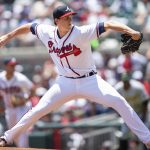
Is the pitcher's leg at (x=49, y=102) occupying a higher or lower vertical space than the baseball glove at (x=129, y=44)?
lower

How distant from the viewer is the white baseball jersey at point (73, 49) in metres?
8.34

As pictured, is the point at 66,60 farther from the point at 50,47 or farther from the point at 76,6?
the point at 76,6

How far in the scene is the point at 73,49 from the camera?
842 cm

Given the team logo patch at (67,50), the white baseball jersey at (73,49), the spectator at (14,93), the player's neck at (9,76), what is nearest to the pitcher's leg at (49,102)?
the white baseball jersey at (73,49)

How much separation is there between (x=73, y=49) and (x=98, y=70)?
7.68m

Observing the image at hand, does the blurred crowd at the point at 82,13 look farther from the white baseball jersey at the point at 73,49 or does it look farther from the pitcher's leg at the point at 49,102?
the pitcher's leg at the point at 49,102

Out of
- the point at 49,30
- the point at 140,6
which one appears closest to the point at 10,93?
the point at 49,30

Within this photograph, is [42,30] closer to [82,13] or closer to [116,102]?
[116,102]

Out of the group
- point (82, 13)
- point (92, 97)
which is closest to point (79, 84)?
point (92, 97)

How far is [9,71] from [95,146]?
2.78 m

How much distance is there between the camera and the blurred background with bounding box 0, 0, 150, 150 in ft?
41.6

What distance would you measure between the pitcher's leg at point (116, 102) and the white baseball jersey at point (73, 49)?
266mm

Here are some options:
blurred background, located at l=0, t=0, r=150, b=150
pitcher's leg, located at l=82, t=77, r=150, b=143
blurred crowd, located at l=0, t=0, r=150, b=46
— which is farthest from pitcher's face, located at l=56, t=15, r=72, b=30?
blurred crowd, located at l=0, t=0, r=150, b=46

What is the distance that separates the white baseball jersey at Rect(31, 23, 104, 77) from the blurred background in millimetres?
3600
